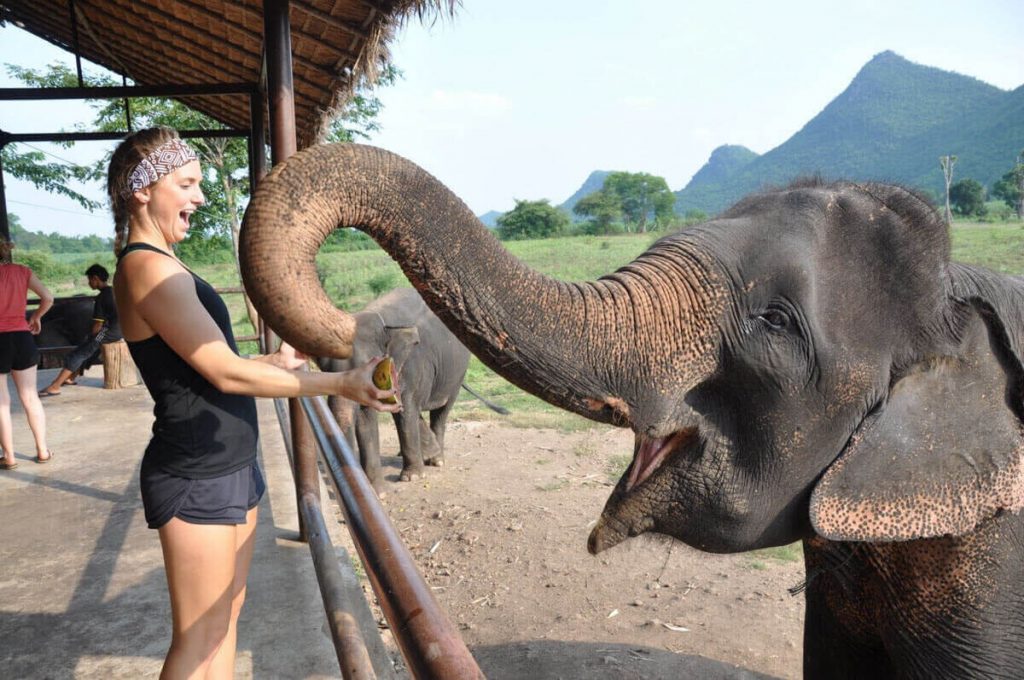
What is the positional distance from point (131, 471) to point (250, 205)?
4407mm

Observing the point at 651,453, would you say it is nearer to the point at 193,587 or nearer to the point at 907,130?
the point at 193,587

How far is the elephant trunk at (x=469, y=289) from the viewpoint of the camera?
141 centimetres

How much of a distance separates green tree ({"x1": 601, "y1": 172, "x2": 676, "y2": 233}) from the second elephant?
93.7 metres

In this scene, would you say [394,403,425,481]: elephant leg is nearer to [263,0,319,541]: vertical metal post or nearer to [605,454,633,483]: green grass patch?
[605,454,633,483]: green grass patch

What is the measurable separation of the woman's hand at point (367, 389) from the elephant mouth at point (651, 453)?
0.62 m

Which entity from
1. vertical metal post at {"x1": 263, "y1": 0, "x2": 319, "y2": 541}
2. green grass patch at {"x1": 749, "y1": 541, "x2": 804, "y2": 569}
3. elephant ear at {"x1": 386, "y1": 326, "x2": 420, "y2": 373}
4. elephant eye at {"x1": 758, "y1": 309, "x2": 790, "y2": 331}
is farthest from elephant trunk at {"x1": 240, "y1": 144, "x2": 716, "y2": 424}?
elephant ear at {"x1": 386, "y1": 326, "x2": 420, "y2": 373}

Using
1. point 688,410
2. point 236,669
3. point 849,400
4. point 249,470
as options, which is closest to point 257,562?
point 236,669

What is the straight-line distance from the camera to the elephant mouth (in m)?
1.86

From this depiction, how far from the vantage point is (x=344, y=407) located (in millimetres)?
6816

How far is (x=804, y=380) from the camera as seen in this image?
1.78 metres

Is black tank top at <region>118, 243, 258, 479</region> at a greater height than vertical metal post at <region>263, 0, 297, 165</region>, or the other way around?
vertical metal post at <region>263, 0, 297, 165</region>

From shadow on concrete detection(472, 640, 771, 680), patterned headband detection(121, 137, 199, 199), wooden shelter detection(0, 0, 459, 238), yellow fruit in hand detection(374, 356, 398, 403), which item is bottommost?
shadow on concrete detection(472, 640, 771, 680)

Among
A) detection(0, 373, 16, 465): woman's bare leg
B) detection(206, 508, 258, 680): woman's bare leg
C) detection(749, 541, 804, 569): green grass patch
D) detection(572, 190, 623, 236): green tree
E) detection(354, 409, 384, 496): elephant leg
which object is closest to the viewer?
detection(206, 508, 258, 680): woman's bare leg

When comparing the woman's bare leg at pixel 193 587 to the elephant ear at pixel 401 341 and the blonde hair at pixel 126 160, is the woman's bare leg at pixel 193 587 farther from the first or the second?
the elephant ear at pixel 401 341
